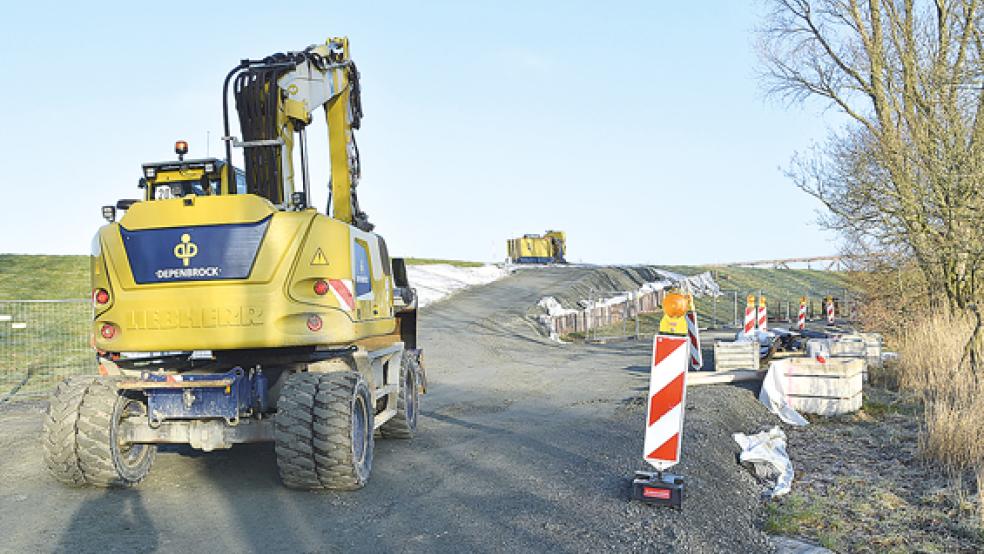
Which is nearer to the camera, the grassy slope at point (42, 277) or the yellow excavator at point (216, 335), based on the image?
the yellow excavator at point (216, 335)

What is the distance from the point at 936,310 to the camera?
47.7 feet

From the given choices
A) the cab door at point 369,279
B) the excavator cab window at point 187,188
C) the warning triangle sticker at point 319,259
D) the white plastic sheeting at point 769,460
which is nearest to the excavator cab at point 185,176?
the excavator cab window at point 187,188

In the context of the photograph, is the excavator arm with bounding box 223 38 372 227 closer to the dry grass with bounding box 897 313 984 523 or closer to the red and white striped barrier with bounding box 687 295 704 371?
the dry grass with bounding box 897 313 984 523

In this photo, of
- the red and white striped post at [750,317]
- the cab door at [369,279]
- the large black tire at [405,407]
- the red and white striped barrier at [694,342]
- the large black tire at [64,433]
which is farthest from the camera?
the red and white striped post at [750,317]

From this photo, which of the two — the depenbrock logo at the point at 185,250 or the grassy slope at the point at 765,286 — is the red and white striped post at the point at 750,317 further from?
the depenbrock logo at the point at 185,250

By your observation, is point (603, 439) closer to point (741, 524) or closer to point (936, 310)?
point (741, 524)

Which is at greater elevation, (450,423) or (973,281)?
(973,281)

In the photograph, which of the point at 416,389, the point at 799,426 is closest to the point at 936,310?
the point at 799,426

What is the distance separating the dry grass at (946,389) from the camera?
25.9 ft

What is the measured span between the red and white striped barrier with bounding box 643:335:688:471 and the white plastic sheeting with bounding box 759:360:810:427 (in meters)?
5.65

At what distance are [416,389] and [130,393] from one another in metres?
3.70

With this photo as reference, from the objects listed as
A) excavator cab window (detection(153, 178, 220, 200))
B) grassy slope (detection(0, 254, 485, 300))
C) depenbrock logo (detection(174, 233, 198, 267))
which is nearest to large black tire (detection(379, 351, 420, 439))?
excavator cab window (detection(153, 178, 220, 200))

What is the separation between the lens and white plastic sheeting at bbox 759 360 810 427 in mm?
10891

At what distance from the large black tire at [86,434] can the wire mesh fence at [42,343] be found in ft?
28.3
